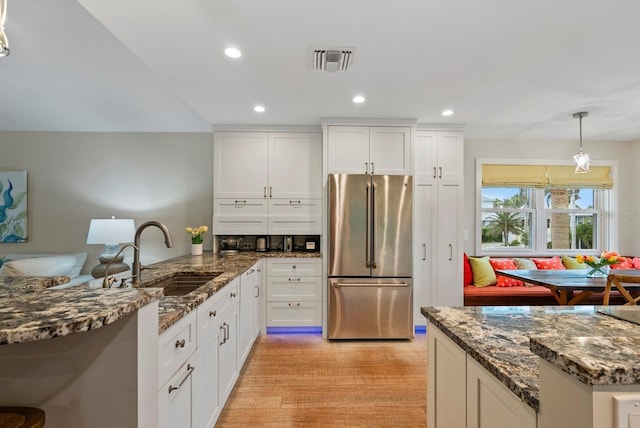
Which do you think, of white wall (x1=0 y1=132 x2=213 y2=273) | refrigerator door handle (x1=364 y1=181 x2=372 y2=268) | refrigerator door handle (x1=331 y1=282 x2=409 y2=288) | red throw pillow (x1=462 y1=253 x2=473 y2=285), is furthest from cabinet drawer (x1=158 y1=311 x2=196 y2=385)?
red throw pillow (x1=462 y1=253 x2=473 y2=285)

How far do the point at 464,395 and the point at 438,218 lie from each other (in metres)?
2.88

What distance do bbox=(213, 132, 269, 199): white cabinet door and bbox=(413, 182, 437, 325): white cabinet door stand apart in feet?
5.97

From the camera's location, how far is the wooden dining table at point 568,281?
2727 millimetres

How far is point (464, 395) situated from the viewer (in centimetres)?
112

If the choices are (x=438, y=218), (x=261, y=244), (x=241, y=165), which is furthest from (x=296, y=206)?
(x=438, y=218)

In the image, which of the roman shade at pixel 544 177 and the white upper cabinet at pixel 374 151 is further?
the roman shade at pixel 544 177

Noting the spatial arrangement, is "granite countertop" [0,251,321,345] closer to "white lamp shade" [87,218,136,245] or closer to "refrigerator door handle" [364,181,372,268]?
"refrigerator door handle" [364,181,372,268]

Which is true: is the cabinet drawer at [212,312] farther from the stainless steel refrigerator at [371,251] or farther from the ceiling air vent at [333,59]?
the ceiling air vent at [333,59]

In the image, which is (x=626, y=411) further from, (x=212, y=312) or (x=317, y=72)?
(x=317, y=72)

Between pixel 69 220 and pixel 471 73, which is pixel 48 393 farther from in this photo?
pixel 69 220

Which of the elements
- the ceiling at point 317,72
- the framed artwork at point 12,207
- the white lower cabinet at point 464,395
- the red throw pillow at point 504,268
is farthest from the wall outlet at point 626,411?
the framed artwork at point 12,207

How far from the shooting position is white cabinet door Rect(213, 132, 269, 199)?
3791 mm

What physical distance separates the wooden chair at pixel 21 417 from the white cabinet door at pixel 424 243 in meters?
3.42

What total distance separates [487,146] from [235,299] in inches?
154
